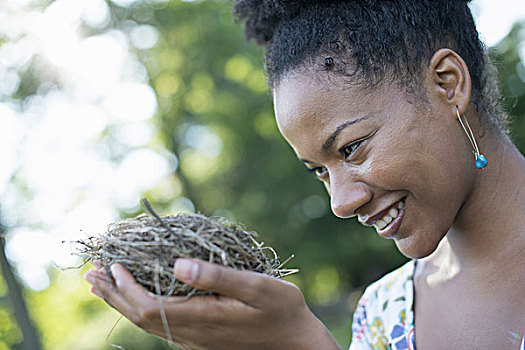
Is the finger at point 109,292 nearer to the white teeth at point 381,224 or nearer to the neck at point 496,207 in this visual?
the white teeth at point 381,224

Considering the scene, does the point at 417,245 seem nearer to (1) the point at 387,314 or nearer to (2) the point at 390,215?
(2) the point at 390,215

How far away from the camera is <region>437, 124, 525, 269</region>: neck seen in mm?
1741

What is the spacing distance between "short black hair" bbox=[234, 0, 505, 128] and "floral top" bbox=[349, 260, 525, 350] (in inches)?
32.4

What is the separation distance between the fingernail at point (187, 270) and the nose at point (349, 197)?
668 millimetres

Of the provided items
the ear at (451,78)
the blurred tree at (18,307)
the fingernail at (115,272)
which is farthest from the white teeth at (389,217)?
the blurred tree at (18,307)

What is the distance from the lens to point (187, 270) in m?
1.19

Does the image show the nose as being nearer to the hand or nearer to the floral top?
the hand

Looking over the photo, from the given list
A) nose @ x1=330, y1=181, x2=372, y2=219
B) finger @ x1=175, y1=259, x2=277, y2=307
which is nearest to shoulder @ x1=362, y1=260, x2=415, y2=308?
nose @ x1=330, y1=181, x2=372, y2=219

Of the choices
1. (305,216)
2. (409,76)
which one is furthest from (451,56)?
(305,216)

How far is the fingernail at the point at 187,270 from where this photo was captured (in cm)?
119

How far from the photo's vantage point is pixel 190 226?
4.47 ft

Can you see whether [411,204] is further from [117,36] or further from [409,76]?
[117,36]

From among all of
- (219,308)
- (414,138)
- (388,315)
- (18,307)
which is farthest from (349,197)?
(18,307)

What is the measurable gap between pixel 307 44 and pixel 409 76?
1.19 ft
